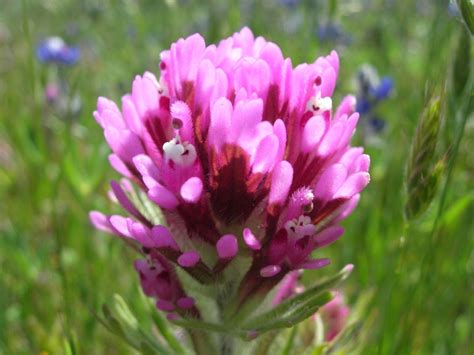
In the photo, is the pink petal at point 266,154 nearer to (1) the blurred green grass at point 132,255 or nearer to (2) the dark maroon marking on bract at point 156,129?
(2) the dark maroon marking on bract at point 156,129

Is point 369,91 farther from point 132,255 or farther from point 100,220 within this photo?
point 100,220

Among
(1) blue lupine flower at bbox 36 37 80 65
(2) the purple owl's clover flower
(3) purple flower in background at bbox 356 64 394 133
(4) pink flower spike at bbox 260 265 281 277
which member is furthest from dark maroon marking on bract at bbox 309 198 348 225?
(1) blue lupine flower at bbox 36 37 80 65

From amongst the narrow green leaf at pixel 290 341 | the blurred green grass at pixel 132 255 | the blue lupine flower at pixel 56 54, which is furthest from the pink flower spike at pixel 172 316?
the blue lupine flower at pixel 56 54

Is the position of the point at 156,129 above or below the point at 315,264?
above

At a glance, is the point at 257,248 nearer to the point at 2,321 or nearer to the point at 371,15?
the point at 2,321

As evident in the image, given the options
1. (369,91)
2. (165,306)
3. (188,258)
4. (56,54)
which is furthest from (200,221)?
(56,54)

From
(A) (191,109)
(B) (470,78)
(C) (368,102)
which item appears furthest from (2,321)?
(C) (368,102)
